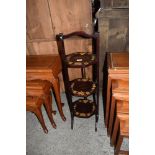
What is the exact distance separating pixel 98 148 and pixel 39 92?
96 centimetres

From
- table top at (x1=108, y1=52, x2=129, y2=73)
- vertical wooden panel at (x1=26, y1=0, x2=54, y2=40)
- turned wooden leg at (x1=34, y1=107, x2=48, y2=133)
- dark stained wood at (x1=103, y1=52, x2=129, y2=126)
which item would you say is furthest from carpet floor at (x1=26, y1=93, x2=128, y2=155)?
vertical wooden panel at (x1=26, y1=0, x2=54, y2=40)

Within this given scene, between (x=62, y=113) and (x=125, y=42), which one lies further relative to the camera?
(x=62, y=113)

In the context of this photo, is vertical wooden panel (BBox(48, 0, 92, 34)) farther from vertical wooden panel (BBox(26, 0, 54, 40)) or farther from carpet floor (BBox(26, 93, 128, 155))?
carpet floor (BBox(26, 93, 128, 155))

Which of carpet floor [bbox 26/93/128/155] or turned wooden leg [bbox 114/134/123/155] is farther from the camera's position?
carpet floor [bbox 26/93/128/155]

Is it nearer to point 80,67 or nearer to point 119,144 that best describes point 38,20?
point 80,67

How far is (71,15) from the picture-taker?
8.32 ft

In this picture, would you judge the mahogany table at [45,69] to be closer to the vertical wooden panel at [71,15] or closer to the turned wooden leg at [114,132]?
the vertical wooden panel at [71,15]

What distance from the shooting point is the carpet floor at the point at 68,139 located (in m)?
2.45

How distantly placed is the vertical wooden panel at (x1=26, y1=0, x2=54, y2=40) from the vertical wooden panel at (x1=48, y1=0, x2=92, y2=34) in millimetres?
78

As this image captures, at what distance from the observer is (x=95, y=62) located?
83.0 inches

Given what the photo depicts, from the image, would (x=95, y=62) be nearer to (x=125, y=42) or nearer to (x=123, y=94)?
(x=123, y=94)

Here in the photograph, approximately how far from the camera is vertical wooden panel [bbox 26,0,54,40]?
2.50m
